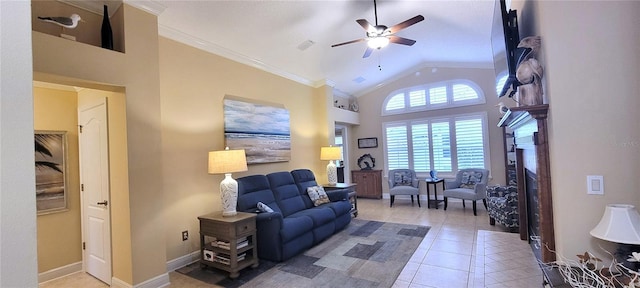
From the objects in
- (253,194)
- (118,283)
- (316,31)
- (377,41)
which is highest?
(316,31)

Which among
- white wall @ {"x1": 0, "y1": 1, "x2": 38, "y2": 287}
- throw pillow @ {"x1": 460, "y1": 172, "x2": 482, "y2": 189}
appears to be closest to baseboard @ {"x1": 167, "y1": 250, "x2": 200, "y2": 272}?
white wall @ {"x1": 0, "y1": 1, "x2": 38, "y2": 287}

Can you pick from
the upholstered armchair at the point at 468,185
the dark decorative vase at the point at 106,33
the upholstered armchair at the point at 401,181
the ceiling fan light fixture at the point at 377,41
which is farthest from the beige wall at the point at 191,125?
the upholstered armchair at the point at 468,185

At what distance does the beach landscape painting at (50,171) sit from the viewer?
10.3 ft

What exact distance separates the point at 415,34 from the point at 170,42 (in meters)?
3.75

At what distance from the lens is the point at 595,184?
5.44 ft

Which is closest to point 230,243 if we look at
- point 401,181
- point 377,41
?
point 377,41

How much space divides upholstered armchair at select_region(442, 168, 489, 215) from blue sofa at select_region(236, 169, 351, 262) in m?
2.50

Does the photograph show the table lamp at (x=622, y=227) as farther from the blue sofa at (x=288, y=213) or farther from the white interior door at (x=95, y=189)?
the white interior door at (x=95, y=189)

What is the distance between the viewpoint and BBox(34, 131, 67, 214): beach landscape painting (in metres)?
3.12

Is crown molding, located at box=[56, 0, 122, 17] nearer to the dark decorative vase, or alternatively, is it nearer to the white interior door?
the dark decorative vase

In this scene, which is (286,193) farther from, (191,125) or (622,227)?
(622,227)

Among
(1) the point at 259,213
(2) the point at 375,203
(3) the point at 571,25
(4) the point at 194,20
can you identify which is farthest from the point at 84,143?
(2) the point at 375,203

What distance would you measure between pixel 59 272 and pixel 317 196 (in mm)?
3377

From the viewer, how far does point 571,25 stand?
169 cm
